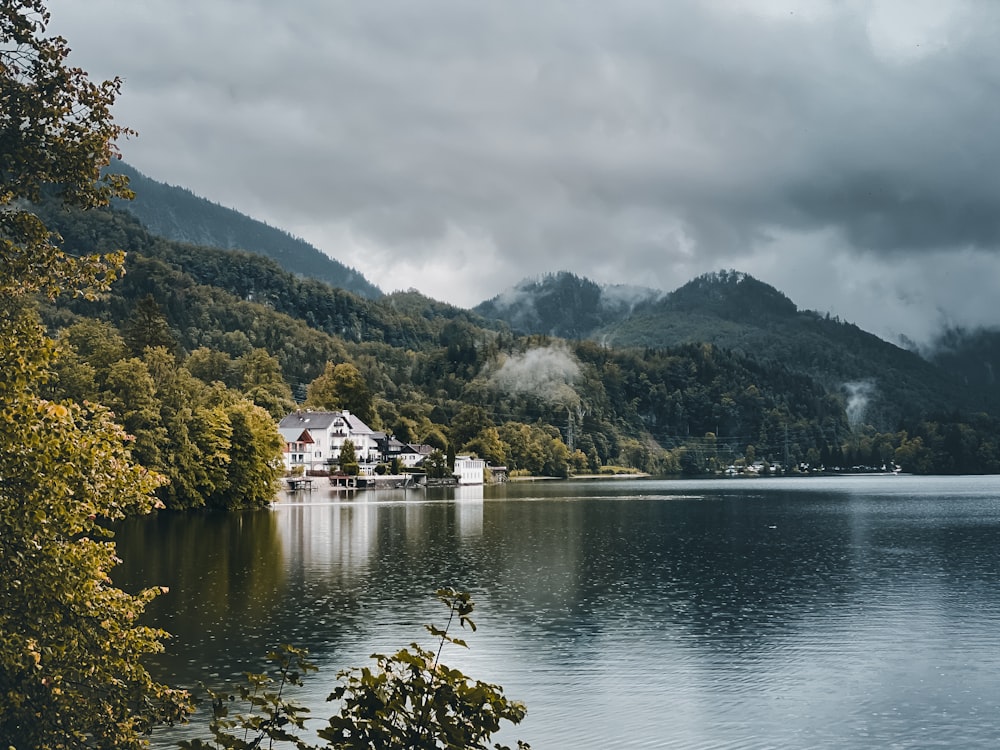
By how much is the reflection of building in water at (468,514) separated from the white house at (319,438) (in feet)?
137

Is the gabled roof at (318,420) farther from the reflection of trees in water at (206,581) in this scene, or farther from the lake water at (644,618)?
the lake water at (644,618)

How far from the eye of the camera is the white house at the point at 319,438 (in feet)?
554

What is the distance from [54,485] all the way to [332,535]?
181ft

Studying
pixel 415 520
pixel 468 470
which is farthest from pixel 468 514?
pixel 468 470

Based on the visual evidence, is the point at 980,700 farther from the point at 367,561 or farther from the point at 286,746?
the point at 367,561

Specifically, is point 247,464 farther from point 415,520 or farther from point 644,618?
point 644,618

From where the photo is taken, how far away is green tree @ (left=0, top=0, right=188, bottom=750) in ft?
43.4

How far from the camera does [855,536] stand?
2712 inches

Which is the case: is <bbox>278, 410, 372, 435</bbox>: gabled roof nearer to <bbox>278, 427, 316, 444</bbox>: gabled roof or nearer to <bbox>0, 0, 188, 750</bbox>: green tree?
<bbox>278, 427, 316, 444</bbox>: gabled roof

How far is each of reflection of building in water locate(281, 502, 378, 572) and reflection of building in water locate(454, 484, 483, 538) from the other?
6776mm

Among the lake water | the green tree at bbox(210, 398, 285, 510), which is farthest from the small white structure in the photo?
the lake water

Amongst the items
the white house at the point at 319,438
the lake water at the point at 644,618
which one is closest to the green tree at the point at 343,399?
the white house at the point at 319,438

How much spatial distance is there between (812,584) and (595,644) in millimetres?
18129

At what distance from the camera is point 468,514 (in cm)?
9256
